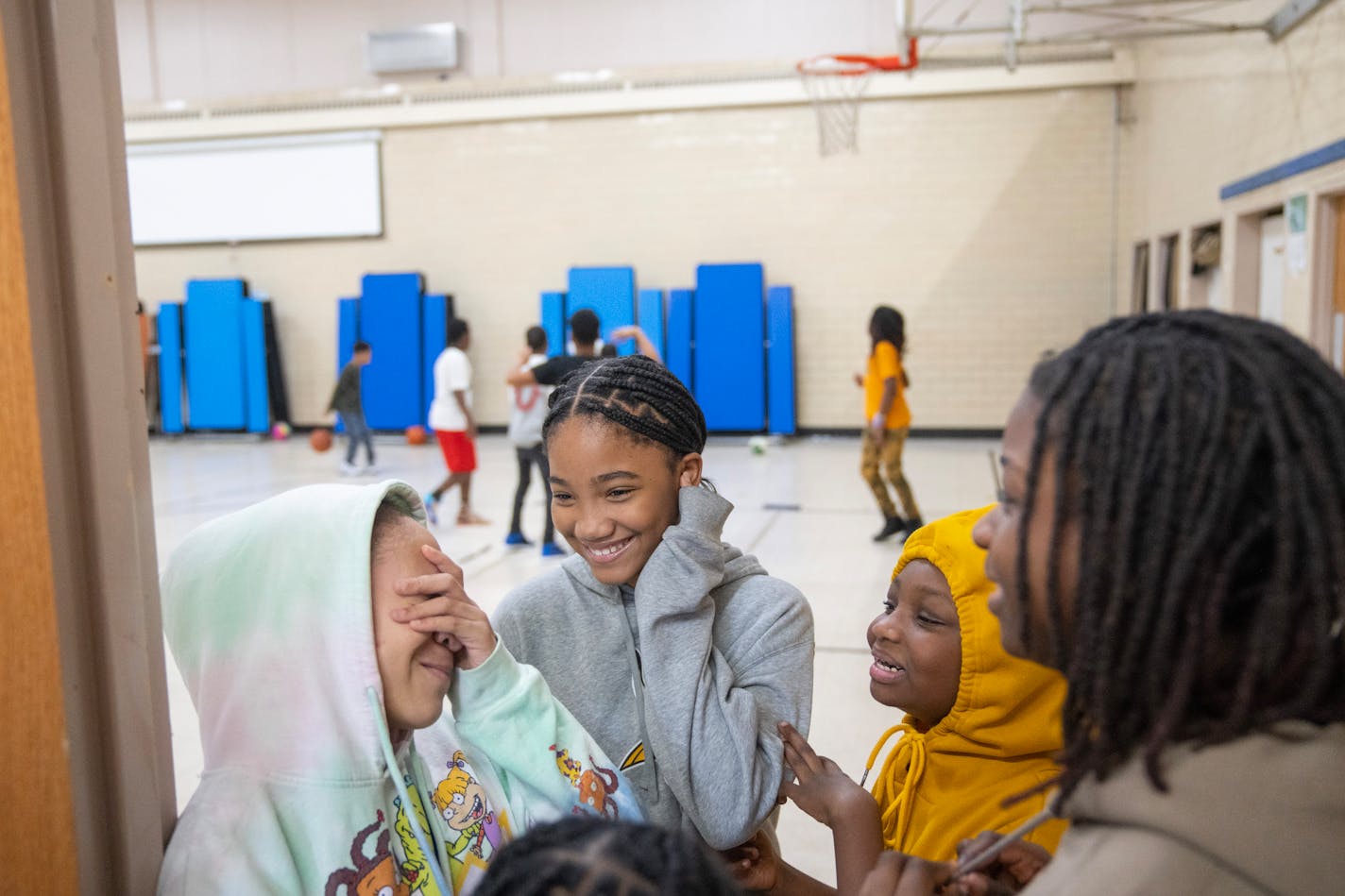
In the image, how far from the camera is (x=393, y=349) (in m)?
12.0

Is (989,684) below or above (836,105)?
below

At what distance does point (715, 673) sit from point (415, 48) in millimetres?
11926

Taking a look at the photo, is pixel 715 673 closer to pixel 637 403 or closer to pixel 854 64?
pixel 637 403

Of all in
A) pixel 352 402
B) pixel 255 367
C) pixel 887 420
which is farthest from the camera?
pixel 255 367

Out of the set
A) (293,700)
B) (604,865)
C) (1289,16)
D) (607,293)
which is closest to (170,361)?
(607,293)

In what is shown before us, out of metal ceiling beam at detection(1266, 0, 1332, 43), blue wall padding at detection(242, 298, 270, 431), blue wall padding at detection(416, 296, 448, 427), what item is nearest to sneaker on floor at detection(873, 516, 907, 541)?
metal ceiling beam at detection(1266, 0, 1332, 43)

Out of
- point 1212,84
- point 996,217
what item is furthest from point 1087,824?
point 996,217

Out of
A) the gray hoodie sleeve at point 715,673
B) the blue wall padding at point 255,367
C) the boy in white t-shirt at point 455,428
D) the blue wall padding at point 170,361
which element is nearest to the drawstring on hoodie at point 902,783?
the gray hoodie sleeve at point 715,673

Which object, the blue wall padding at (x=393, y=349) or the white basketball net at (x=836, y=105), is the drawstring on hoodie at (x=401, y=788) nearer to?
the white basketball net at (x=836, y=105)

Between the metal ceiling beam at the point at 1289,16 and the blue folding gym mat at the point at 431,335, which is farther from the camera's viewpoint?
the blue folding gym mat at the point at 431,335

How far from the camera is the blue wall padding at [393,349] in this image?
39.1 ft

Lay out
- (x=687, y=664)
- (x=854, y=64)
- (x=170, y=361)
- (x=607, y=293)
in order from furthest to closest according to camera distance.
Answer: (x=170, y=361) → (x=607, y=293) → (x=854, y=64) → (x=687, y=664)

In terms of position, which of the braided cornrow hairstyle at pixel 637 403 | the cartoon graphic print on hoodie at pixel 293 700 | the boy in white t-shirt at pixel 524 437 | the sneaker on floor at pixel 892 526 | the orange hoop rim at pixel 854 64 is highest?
the orange hoop rim at pixel 854 64

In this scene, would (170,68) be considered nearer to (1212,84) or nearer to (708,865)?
(1212,84)
